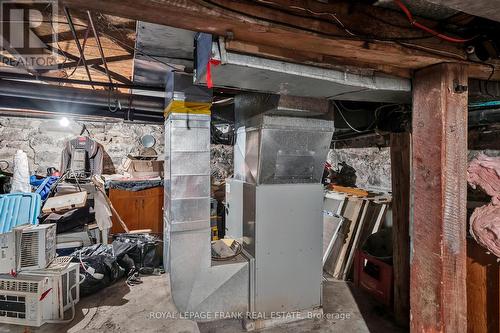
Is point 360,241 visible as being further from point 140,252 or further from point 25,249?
point 25,249

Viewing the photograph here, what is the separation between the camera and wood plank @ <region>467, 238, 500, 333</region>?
1.53 meters

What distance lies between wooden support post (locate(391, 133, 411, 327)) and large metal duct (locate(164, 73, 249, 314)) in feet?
5.09

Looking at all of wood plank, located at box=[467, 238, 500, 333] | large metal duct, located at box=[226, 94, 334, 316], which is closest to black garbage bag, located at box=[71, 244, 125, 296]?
large metal duct, located at box=[226, 94, 334, 316]

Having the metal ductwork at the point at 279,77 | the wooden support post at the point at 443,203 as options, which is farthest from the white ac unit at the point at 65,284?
the wooden support post at the point at 443,203

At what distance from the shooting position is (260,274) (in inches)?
100

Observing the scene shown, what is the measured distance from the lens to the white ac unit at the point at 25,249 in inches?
94.7

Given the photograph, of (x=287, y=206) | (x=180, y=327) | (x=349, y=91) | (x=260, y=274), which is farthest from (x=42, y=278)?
(x=349, y=91)

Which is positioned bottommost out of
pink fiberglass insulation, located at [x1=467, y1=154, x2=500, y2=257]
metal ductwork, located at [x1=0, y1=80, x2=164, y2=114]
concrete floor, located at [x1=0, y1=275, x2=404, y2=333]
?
concrete floor, located at [x1=0, y1=275, x2=404, y2=333]

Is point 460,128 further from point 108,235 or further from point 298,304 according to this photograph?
point 108,235

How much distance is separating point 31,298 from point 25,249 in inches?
18.1

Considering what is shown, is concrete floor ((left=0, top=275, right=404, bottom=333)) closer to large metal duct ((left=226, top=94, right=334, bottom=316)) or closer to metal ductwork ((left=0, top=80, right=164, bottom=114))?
large metal duct ((left=226, top=94, right=334, bottom=316))

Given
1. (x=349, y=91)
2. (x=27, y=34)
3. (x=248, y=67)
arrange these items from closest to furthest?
(x=248, y=67), (x=349, y=91), (x=27, y=34)

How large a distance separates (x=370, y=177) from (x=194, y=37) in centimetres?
375

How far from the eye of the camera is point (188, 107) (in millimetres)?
2500
